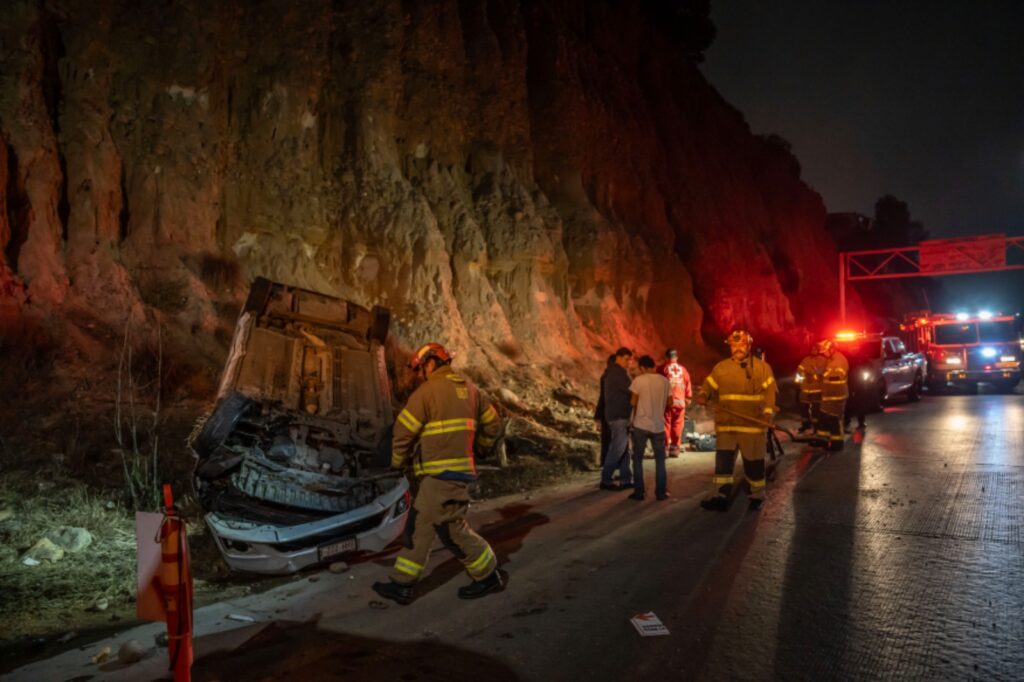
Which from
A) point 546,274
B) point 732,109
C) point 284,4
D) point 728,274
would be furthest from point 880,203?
point 284,4

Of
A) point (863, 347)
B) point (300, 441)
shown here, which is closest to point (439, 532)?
point (300, 441)

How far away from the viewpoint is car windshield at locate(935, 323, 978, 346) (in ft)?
78.3

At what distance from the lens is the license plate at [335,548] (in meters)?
5.82

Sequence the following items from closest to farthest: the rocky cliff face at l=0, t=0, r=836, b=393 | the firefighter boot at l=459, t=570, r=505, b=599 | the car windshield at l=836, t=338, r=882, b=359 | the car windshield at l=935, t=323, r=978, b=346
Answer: the firefighter boot at l=459, t=570, r=505, b=599
the rocky cliff face at l=0, t=0, r=836, b=393
the car windshield at l=836, t=338, r=882, b=359
the car windshield at l=935, t=323, r=978, b=346

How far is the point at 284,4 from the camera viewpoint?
16.5m

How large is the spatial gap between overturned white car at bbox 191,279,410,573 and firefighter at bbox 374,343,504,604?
1066mm

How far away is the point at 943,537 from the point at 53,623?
7291mm

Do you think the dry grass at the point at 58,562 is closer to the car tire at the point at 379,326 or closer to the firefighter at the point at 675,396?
the car tire at the point at 379,326

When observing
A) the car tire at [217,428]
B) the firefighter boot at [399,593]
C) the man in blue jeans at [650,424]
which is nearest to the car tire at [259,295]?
the car tire at [217,428]

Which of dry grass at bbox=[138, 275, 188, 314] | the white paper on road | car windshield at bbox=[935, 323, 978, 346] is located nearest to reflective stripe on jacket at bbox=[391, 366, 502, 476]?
the white paper on road

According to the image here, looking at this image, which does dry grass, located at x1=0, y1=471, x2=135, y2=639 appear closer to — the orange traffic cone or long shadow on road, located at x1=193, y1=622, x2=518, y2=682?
long shadow on road, located at x1=193, y1=622, x2=518, y2=682

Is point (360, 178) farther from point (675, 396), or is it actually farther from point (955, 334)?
point (955, 334)

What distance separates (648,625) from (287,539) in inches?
115

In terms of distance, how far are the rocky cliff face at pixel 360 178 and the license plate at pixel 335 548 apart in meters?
7.61
